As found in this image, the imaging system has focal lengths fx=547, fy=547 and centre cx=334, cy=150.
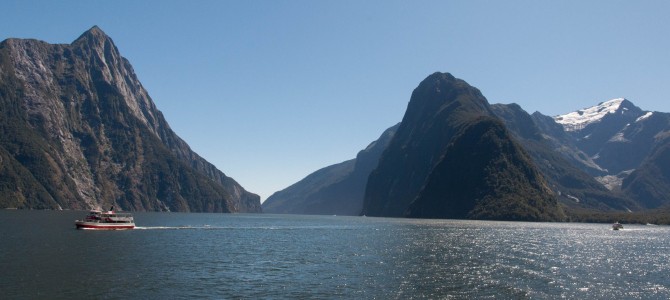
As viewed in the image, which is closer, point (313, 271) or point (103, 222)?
point (313, 271)

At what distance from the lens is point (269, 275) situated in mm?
72688

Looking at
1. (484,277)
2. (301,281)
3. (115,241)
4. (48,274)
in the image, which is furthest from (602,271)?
(115,241)

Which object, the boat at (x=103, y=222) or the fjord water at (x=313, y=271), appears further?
the boat at (x=103, y=222)

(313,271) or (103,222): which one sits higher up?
(103,222)

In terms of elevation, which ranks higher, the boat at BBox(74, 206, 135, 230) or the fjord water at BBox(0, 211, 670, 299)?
the boat at BBox(74, 206, 135, 230)

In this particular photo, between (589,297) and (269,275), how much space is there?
38931mm

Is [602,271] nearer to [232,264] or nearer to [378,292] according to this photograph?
[378,292]

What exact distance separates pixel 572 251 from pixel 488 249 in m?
18.3

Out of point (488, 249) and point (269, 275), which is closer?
point (269, 275)

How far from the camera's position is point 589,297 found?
61312 millimetres

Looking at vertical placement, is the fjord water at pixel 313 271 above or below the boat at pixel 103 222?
below

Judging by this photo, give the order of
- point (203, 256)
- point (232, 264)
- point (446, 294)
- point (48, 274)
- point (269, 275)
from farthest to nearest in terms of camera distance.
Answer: point (203, 256) → point (232, 264) → point (269, 275) → point (48, 274) → point (446, 294)

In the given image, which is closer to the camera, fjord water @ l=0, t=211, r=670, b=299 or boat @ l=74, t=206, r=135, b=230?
fjord water @ l=0, t=211, r=670, b=299

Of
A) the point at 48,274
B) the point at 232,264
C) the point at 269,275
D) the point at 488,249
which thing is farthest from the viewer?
the point at 488,249
